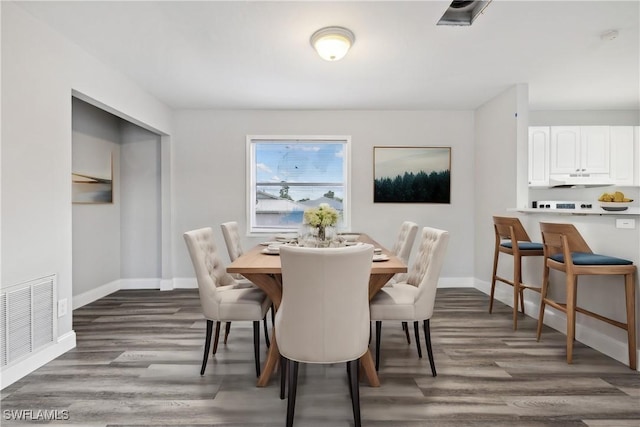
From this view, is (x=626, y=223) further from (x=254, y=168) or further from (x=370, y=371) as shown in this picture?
(x=254, y=168)

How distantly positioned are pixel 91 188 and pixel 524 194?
5.02 meters

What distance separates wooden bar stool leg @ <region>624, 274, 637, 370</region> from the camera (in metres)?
2.32

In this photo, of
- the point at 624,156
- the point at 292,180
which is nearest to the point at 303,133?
the point at 292,180

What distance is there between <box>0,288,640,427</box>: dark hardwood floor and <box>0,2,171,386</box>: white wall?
0.46 metres

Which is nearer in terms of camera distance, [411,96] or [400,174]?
[411,96]

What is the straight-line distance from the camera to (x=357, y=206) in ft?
15.9

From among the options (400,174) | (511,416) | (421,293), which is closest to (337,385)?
(421,293)

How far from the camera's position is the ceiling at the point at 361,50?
2354 mm

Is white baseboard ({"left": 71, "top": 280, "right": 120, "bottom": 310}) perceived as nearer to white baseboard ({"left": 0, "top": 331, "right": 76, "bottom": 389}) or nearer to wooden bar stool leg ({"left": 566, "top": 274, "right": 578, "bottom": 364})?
white baseboard ({"left": 0, "top": 331, "right": 76, "bottom": 389})

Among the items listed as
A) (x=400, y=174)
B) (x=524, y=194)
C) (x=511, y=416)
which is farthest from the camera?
(x=400, y=174)

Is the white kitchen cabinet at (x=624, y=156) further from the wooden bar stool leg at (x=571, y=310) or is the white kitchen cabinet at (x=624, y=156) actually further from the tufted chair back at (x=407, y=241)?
the tufted chair back at (x=407, y=241)

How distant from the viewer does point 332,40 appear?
101 inches

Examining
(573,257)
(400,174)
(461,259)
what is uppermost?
(400,174)

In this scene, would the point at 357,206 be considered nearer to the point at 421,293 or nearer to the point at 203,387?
the point at 421,293
